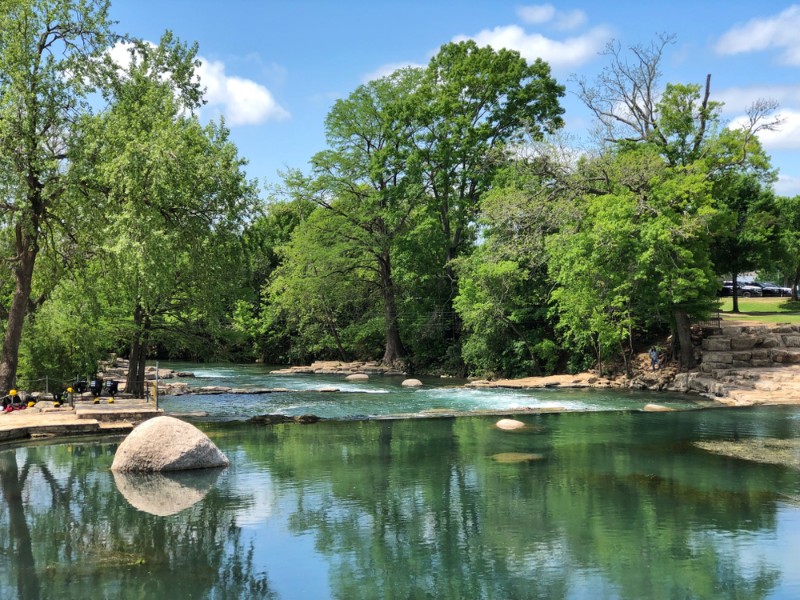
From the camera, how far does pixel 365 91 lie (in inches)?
1742

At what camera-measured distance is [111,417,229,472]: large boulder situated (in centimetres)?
1416

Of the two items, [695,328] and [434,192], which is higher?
[434,192]

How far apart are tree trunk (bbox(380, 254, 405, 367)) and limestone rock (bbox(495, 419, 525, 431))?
83.8 ft

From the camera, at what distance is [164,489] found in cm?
1313

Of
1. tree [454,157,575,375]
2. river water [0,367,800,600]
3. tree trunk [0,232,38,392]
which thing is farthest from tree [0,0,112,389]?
tree [454,157,575,375]

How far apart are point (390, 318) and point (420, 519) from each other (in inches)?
1393

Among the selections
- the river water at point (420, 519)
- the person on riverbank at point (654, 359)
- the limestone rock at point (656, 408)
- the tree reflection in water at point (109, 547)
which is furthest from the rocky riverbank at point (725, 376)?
the tree reflection in water at point (109, 547)

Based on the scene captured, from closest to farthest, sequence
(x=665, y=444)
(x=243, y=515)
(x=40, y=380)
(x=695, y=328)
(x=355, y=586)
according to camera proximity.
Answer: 1. (x=355, y=586)
2. (x=243, y=515)
3. (x=665, y=444)
4. (x=40, y=380)
5. (x=695, y=328)

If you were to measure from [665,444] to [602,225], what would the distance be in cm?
1345

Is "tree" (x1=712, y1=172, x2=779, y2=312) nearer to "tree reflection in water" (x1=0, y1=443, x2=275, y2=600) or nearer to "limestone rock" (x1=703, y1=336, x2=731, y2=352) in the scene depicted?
"limestone rock" (x1=703, y1=336, x2=731, y2=352)

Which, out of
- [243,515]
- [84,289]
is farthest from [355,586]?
[84,289]

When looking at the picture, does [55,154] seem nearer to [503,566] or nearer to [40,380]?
[40,380]

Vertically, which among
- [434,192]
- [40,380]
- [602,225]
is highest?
[434,192]

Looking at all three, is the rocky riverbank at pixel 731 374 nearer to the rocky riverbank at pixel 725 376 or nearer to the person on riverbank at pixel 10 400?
the rocky riverbank at pixel 725 376
